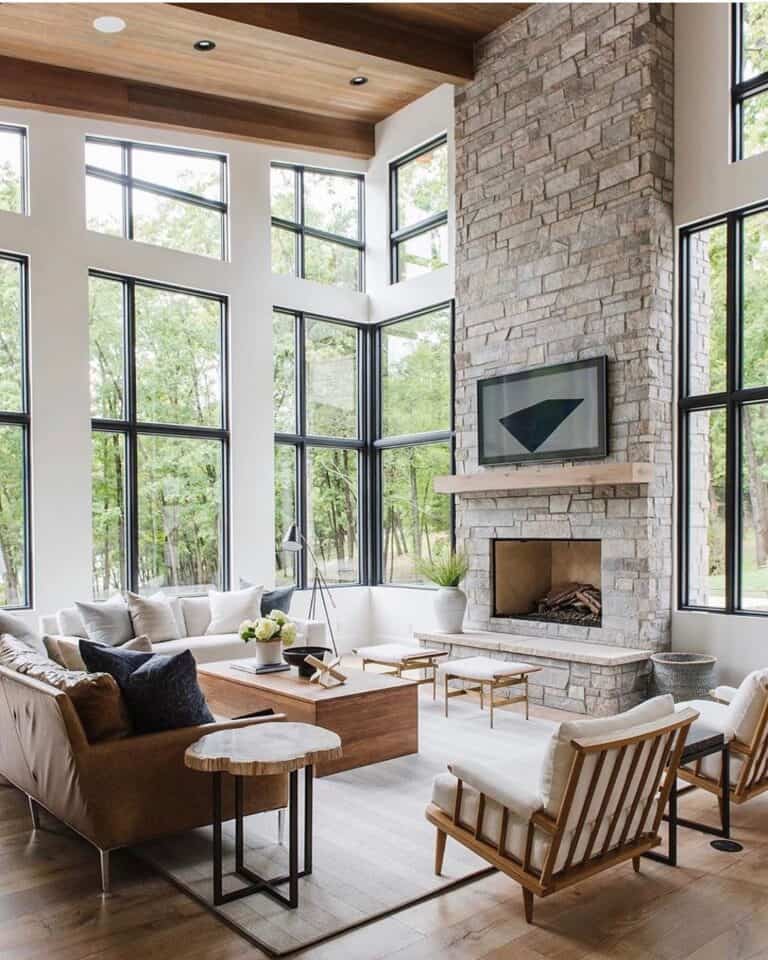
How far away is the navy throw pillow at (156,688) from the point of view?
3.65 metres

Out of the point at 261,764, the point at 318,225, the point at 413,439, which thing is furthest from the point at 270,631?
the point at 318,225

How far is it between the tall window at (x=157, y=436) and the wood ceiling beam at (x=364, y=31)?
2.71 m

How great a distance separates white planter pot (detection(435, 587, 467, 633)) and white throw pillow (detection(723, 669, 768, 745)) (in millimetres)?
3735

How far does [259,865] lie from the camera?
144 inches

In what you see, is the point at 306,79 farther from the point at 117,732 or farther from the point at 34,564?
the point at 117,732

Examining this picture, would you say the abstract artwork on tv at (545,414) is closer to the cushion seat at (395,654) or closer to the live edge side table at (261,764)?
the cushion seat at (395,654)

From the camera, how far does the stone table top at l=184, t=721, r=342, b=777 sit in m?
3.17

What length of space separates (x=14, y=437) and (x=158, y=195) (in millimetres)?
2748

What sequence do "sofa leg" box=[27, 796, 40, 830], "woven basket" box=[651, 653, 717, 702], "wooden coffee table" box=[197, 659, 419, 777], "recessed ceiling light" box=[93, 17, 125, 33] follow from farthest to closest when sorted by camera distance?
1. "recessed ceiling light" box=[93, 17, 125, 33]
2. "woven basket" box=[651, 653, 717, 702]
3. "wooden coffee table" box=[197, 659, 419, 777]
4. "sofa leg" box=[27, 796, 40, 830]

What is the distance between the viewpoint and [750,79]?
639 cm

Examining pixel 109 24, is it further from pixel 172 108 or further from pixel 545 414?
pixel 545 414

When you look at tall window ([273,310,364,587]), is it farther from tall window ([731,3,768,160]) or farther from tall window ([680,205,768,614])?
tall window ([731,3,768,160])

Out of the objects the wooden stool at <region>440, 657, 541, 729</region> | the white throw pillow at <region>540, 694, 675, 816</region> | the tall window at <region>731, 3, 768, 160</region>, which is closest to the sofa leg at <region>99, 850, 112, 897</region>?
the white throw pillow at <region>540, 694, 675, 816</region>

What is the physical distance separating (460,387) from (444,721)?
329 cm
